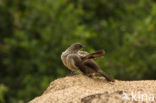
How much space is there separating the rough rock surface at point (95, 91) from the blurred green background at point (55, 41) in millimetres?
5291

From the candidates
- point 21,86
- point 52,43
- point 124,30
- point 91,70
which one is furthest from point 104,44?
point 91,70

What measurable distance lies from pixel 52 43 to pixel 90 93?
809 cm

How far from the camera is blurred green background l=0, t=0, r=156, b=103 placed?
12.5m

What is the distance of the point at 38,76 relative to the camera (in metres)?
13.1

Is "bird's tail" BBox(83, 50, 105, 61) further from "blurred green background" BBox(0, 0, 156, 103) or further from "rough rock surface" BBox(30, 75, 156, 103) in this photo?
"blurred green background" BBox(0, 0, 156, 103)

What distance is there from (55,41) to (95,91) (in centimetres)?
784

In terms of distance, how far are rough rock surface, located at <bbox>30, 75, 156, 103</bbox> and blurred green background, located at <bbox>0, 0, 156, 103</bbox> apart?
5.29 meters

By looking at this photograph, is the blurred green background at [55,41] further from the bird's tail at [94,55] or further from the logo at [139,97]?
the logo at [139,97]

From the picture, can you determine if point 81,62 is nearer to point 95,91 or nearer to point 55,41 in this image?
point 95,91

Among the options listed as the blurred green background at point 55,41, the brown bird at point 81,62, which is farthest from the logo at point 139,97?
the blurred green background at point 55,41

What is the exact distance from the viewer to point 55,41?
13.2 metres

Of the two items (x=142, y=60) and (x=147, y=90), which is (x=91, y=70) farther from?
(x=142, y=60)

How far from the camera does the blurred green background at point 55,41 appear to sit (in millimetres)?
12453

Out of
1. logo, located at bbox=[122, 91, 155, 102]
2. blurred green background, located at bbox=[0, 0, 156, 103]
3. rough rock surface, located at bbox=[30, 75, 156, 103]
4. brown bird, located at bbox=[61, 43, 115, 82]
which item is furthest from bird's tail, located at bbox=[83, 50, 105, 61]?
blurred green background, located at bbox=[0, 0, 156, 103]
